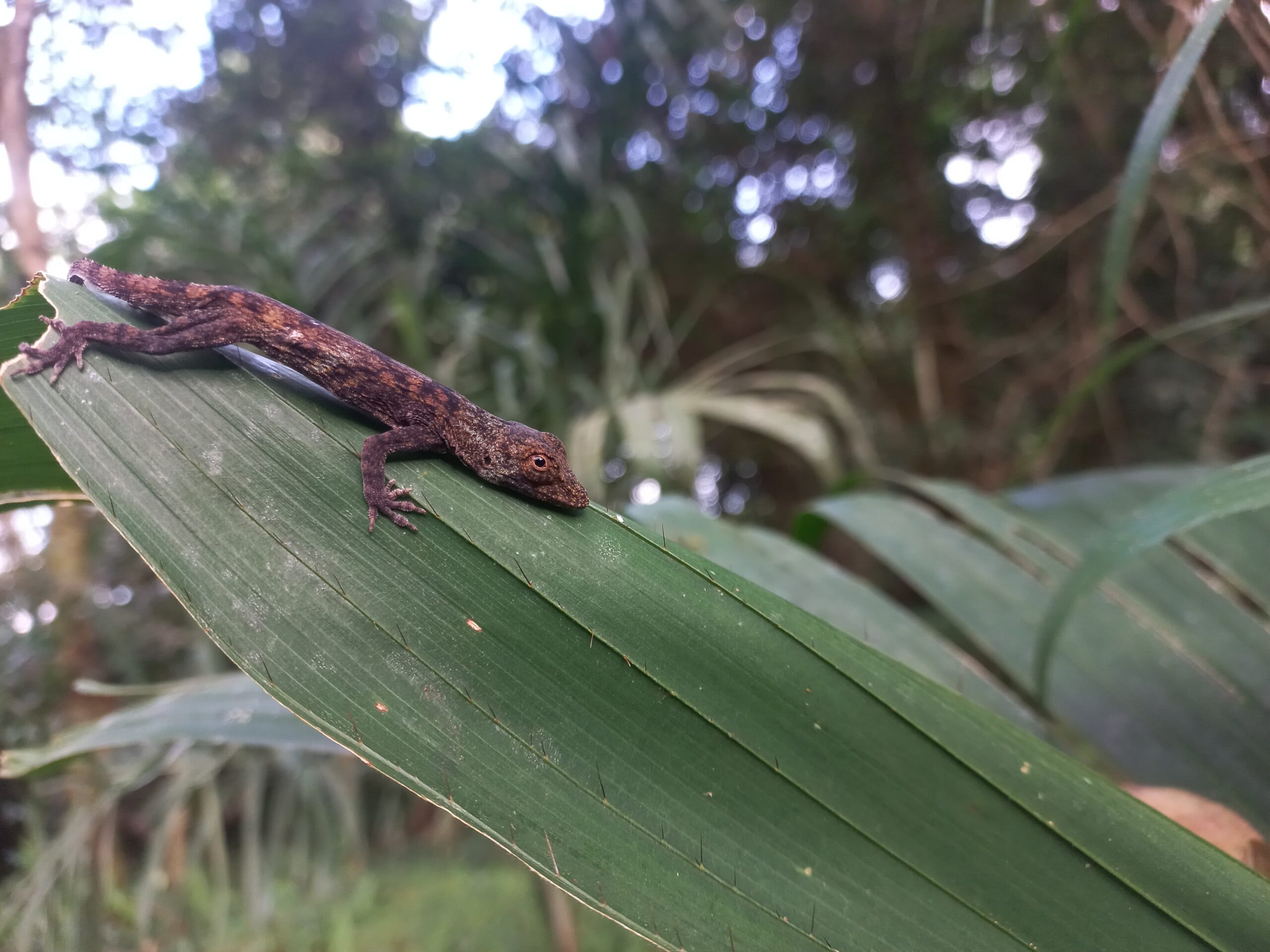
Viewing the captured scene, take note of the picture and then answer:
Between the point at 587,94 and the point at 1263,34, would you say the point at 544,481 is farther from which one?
the point at 587,94

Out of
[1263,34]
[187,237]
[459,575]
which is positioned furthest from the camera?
[187,237]

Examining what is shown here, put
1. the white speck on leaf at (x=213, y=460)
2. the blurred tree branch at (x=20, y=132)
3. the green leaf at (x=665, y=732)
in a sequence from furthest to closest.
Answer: the blurred tree branch at (x=20, y=132), the white speck on leaf at (x=213, y=460), the green leaf at (x=665, y=732)

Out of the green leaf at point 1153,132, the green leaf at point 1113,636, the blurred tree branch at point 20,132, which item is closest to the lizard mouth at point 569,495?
the green leaf at point 1113,636

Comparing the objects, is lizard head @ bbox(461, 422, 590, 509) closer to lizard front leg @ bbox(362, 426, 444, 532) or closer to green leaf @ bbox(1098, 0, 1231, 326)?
lizard front leg @ bbox(362, 426, 444, 532)

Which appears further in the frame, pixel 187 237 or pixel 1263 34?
pixel 187 237

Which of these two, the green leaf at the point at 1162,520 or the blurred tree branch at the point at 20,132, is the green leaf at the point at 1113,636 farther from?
the blurred tree branch at the point at 20,132

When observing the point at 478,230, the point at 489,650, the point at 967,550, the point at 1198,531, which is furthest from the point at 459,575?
the point at 478,230

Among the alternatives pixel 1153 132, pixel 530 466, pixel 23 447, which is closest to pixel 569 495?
pixel 530 466
